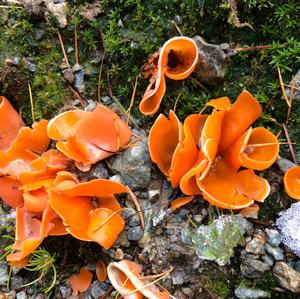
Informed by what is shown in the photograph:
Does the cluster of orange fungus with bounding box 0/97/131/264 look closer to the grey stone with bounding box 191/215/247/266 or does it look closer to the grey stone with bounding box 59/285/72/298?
the grey stone with bounding box 59/285/72/298

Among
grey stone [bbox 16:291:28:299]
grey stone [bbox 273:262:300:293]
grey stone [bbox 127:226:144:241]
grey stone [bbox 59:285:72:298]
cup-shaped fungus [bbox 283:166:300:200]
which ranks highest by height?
cup-shaped fungus [bbox 283:166:300:200]

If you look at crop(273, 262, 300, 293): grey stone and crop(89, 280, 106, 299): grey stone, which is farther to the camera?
crop(89, 280, 106, 299): grey stone

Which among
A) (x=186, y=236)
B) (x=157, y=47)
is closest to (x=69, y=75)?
(x=157, y=47)

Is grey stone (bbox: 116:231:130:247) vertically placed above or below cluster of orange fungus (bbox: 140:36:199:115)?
below

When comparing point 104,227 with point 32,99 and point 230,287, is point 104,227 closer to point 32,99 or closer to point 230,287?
point 230,287

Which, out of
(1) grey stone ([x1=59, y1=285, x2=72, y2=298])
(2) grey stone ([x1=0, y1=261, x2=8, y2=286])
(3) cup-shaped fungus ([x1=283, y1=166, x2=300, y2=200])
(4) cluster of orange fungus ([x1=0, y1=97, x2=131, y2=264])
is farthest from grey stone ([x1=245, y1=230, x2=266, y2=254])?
(2) grey stone ([x1=0, y1=261, x2=8, y2=286])

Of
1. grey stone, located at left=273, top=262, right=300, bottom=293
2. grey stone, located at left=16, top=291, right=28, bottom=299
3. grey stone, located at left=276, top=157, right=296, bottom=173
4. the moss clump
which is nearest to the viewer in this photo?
grey stone, located at left=273, top=262, right=300, bottom=293

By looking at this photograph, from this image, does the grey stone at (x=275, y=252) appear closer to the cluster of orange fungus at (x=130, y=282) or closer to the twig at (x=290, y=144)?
the twig at (x=290, y=144)

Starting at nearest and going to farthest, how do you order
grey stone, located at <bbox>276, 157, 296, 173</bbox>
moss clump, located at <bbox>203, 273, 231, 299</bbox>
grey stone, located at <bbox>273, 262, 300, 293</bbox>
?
grey stone, located at <bbox>273, 262, 300, 293</bbox>
moss clump, located at <bbox>203, 273, 231, 299</bbox>
grey stone, located at <bbox>276, 157, 296, 173</bbox>
